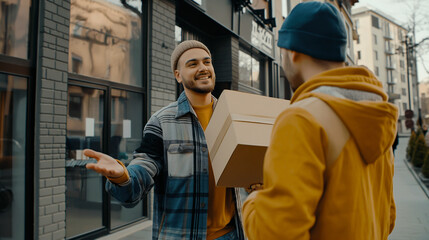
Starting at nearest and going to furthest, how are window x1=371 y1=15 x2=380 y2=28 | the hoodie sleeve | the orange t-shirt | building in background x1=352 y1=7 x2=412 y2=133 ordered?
the hoodie sleeve < the orange t-shirt < building in background x1=352 y1=7 x2=412 y2=133 < window x1=371 y1=15 x2=380 y2=28

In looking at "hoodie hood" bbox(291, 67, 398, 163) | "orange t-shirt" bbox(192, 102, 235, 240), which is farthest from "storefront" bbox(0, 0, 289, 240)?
"hoodie hood" bbox(291, 67, 398, 163)

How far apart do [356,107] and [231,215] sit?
1393 mm

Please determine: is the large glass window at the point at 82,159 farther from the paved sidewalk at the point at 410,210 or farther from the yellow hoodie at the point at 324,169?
the paved sidewalk at the point at 410,210

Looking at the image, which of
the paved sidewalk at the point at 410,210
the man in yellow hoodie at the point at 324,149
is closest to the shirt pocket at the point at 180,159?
the man in yellow hoodie at the point at 324,149

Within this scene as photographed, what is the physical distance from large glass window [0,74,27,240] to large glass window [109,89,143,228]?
5.39 ft

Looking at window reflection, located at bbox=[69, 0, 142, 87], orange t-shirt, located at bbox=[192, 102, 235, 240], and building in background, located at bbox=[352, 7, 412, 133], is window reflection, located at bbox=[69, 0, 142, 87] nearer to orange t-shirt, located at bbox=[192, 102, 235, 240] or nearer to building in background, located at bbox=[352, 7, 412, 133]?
orange t-shirt, located at bbox=[192, 102, 235, 240]

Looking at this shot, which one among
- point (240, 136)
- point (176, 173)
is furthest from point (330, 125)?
point (176, 173)

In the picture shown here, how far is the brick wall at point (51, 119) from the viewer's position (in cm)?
396

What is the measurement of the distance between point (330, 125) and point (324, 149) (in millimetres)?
84

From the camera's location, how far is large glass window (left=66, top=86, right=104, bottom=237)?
4.61 meters

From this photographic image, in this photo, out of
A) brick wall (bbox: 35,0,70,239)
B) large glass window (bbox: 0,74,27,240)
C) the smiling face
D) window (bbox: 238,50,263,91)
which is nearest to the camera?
the smiling face

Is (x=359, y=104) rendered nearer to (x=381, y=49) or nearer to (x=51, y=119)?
(x=51, y=119)

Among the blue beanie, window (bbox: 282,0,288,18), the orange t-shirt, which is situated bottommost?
the orange t-shirt

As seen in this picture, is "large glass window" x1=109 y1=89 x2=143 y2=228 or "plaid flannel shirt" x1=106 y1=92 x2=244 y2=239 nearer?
"plaid flannel shirt" x1=106 y1=92 x2=244 y2=239
